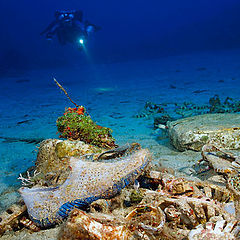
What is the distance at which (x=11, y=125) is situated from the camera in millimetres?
9625

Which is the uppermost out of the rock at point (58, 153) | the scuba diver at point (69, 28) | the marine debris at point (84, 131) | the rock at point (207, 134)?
the scuba diver at point (69, 28)

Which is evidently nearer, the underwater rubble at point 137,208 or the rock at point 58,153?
the underwater rubble at point 137,208

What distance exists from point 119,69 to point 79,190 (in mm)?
40276

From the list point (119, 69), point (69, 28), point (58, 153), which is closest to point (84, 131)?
point (58, 153)

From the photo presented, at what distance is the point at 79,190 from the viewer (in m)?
2.56

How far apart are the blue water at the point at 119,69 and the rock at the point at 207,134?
0.76 metres

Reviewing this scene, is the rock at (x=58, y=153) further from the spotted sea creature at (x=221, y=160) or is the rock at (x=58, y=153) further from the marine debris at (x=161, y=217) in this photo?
the spotted sea creature at (x=221, y=160)

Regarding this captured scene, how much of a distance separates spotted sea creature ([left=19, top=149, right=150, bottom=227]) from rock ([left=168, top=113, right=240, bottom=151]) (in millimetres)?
2969

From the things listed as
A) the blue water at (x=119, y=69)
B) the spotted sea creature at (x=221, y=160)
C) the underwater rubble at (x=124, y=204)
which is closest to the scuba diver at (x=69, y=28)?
the blue water at (x=119, y=69)

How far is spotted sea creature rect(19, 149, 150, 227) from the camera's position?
2.47 m

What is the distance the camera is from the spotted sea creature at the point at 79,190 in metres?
2.47

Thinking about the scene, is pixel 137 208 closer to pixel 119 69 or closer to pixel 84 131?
pixel 84 131

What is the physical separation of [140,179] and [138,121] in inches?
237

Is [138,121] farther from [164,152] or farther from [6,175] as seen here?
[6,175]
